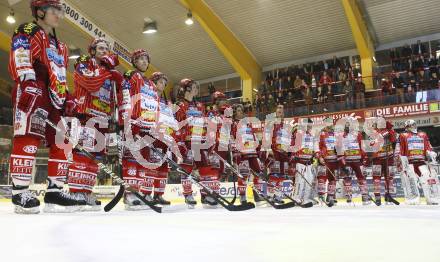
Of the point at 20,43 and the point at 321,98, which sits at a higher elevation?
the point at 321,98

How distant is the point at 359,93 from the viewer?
13.4 m

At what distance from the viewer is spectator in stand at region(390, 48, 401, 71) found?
14680mm

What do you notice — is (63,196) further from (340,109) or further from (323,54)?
(323,54)

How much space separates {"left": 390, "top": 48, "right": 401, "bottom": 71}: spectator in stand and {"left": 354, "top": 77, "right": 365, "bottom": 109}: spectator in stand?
71.7 inches

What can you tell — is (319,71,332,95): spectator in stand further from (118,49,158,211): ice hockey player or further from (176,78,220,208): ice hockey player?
(118,49,158,211): ice hockey player

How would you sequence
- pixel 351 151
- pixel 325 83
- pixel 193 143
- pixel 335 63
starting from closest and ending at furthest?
pixel 193 143 < pixel 351 151 < pixel 325 83 < pixel 335 63

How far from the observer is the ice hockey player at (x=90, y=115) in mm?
3809

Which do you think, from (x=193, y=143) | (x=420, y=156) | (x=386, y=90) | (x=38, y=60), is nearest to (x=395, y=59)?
(x=386, y=90)

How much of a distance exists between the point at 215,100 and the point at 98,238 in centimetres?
476

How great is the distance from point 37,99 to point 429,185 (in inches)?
241

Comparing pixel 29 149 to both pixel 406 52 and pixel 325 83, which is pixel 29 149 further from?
pixel 406 52

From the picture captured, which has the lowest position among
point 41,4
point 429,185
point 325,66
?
point 429,185

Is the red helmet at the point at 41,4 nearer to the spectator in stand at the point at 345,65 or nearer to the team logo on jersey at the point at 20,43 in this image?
the team logo on jersey at the point at 20,43

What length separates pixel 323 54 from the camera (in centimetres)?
1744
